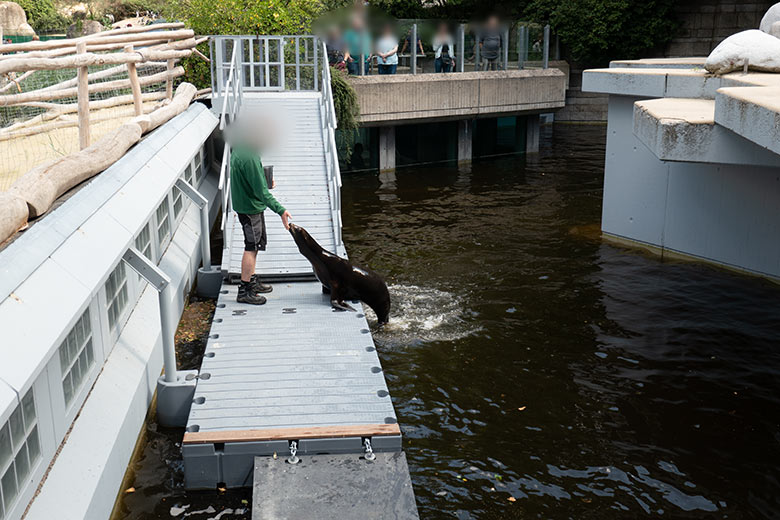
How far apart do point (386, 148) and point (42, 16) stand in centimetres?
2092

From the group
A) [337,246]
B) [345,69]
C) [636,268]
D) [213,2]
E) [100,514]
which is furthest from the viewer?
[345,69]

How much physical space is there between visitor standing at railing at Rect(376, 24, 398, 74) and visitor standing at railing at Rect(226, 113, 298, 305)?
12.6 metres

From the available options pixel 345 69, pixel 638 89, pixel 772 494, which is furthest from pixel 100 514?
pixel 345 69

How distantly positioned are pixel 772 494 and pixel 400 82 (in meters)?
16.7

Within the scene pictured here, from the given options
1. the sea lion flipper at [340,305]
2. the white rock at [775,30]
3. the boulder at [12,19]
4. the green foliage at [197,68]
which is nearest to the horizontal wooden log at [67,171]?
the sea lion flipper at [340,305]

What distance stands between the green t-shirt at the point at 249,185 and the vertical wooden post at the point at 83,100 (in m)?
1.63

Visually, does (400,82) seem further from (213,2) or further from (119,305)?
(119,305)

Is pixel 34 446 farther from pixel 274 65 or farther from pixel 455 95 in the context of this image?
pixel 455 95

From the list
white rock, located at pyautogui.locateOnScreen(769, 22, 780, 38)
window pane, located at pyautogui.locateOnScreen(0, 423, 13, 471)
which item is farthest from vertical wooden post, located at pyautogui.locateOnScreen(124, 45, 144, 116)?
white rock, located at pyautogui.locateOnScreen(769, 22, 780, 38)

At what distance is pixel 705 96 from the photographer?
40.2 ft

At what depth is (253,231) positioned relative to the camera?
955 cm

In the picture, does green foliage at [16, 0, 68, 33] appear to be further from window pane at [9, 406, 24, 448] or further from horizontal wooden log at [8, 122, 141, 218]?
window pane at [9, 406, 24, 448]

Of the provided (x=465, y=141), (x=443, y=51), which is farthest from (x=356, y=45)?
(x=465, y=141)

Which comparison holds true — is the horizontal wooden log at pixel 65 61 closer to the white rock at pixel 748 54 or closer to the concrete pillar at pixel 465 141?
the white rock at pixel 748 54
